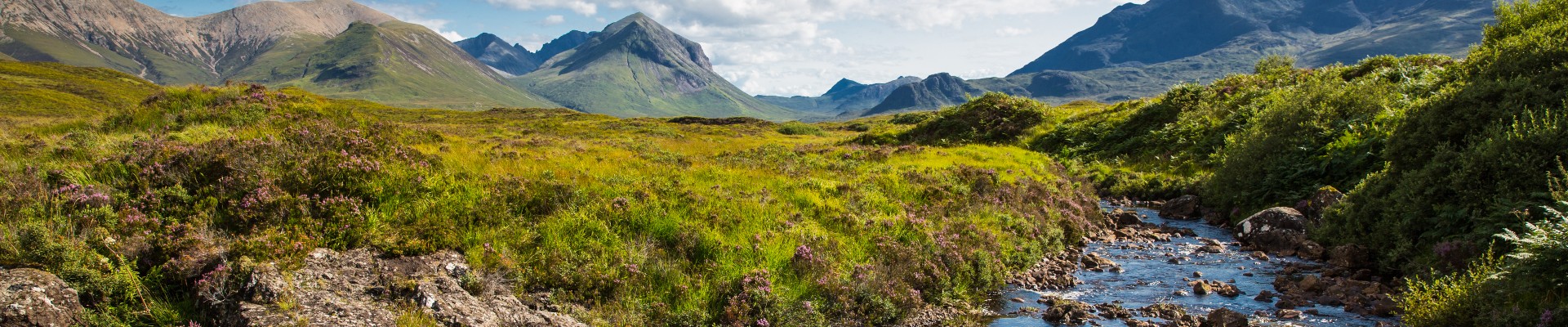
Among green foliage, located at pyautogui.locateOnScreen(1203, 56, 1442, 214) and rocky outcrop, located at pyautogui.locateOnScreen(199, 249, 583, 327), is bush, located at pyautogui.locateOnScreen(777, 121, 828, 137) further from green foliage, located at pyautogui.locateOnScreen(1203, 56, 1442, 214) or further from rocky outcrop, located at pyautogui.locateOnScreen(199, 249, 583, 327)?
rocky outcrop, located at pyautogui.locateOnScreen(199, 249, 583, 327)

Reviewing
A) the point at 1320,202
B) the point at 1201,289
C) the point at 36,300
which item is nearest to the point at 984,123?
the point at 1320,202

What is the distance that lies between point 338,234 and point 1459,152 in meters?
18.5

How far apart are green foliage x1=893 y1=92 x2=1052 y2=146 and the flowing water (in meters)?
22.9

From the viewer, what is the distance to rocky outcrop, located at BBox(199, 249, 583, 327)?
6.58 meters

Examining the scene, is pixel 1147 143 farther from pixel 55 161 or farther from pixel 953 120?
pixel 55 161

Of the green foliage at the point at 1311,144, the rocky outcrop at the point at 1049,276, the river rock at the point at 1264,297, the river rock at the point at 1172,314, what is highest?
the green foliage at the point at 1311,144

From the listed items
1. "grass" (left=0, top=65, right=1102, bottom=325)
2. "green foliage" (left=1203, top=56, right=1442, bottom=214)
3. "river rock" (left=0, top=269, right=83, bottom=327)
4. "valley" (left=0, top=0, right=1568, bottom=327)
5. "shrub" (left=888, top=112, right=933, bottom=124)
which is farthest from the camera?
"shrub" (left=888, top=112, right=933, bottom=124)

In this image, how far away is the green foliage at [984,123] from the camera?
39250 mm

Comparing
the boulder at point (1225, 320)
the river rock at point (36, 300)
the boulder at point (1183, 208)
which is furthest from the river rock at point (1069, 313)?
the river rock at point (36, 300)

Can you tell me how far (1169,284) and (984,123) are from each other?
3033 cm

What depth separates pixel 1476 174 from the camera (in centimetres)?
1052

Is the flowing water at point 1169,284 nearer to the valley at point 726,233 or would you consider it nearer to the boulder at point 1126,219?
the valley at point 726,233

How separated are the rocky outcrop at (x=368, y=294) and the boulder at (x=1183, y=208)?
18.7 meters

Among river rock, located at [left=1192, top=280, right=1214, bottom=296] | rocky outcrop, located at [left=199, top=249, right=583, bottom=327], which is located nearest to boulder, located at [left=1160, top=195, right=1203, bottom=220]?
river rock, located at [left=1192, top=280, right=1214, bottom=296]
